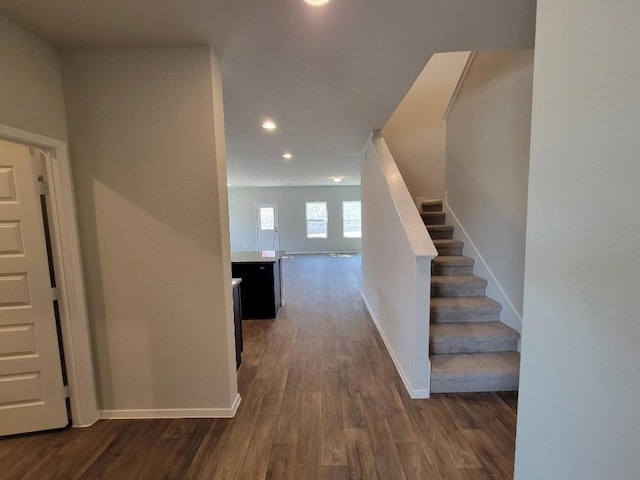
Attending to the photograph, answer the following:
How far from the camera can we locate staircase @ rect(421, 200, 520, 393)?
2.30 metres

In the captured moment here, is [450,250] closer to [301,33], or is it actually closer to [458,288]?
[458,288]

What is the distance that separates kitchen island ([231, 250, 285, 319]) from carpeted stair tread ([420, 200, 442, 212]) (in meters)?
2.29

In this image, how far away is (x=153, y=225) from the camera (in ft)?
6.26

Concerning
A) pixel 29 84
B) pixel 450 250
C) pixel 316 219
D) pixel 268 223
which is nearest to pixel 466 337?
pixel 450 250

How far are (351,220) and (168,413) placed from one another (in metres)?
8.93

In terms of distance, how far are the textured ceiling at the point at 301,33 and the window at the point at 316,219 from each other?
307 inches

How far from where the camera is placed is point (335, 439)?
1823 millimetres

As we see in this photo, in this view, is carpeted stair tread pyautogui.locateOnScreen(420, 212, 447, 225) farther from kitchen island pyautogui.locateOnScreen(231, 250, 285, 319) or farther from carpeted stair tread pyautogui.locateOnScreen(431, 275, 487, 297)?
kitchen island pyautogui.locateOnScreen(231, 250, 285, 319)

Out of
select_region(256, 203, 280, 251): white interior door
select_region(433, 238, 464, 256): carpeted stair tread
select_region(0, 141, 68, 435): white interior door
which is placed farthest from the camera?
select_region(256, 203, 280, 251): white interior door

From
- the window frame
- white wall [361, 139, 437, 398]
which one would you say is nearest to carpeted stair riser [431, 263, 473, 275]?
white wall [361, 139, 437, 398]

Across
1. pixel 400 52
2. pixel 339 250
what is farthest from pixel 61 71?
pixel 339 250

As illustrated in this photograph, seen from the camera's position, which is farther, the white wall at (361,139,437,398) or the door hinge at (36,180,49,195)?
the white wall at (361,139,437,398)

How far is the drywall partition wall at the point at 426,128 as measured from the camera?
4246 millimetres

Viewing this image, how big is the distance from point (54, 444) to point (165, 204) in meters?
1.68
